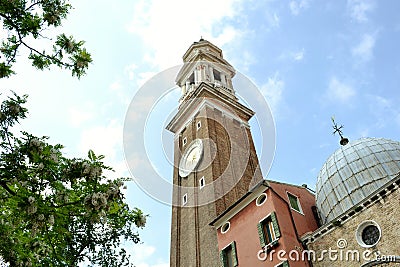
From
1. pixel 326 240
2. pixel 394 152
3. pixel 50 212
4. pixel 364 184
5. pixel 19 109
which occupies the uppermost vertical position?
pixel 394 152

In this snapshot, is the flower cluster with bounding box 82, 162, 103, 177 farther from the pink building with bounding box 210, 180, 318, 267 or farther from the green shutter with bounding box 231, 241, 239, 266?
the green shutter with bounding box 231, 241, 239, 266

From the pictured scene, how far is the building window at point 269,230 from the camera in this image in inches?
676

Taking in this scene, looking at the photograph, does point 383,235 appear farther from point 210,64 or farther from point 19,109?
point 210,64

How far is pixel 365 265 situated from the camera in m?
14.2

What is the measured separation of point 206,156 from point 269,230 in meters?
14.0

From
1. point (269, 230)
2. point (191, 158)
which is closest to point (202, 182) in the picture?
point (191, 158)

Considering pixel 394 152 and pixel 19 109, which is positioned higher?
pixel 394 152

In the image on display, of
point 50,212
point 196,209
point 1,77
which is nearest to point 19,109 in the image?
point 1,77

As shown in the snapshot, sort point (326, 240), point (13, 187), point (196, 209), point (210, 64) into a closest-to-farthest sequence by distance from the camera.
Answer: point (13, 187), point (326, 240), point (196, 209), point (210, 64)

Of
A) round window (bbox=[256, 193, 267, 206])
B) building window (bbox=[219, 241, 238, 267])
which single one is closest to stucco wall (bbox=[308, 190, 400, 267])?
round window (bbox=[256, 193, 267, 206])

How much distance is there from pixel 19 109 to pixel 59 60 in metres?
1.42

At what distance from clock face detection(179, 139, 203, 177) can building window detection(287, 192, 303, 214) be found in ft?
41.2

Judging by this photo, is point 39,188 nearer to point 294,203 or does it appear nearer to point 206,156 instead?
point 294,203

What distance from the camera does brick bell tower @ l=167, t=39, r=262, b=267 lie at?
86.1 ft
